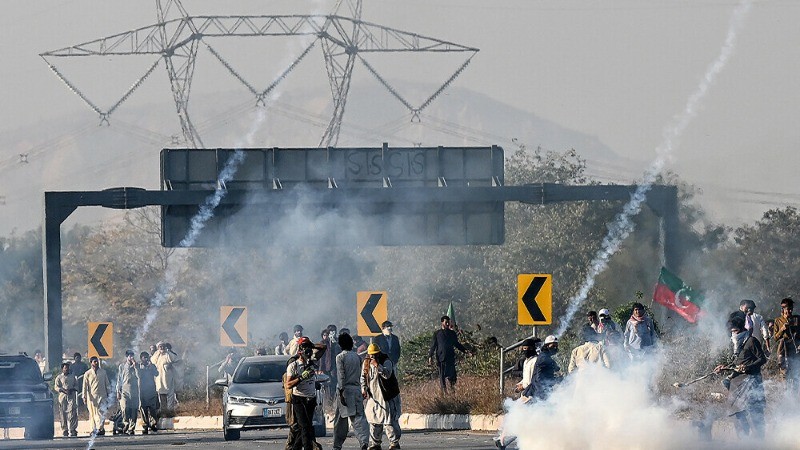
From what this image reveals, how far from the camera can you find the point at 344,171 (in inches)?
1880

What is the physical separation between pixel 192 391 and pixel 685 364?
807 inches

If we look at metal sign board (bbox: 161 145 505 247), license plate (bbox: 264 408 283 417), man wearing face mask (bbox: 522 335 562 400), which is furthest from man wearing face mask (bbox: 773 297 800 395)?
metal sign board (bbox: 161 145 505 247)

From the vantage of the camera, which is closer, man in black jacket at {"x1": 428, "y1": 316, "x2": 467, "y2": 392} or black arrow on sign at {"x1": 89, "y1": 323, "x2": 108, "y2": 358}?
man in black jacket at {"x1": 428, "y1": 316, "x2": 467, "y2": 392}

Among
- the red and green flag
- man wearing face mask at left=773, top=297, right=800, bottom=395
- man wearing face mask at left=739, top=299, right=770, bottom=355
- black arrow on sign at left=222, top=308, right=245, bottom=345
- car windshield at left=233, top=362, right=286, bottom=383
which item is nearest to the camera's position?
man wearing face mask at left=773, top=297, right=800, bottom=395

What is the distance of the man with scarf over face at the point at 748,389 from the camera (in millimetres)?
23172

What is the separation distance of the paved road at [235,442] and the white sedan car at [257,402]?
0.31 meters

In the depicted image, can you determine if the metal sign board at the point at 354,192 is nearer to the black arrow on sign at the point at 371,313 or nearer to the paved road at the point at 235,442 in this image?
the black arrow on sign at the point at 371,313

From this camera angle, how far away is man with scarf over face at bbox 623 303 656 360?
27562 mm

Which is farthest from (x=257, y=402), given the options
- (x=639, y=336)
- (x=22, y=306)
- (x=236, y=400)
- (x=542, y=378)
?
(x=22, y=306)

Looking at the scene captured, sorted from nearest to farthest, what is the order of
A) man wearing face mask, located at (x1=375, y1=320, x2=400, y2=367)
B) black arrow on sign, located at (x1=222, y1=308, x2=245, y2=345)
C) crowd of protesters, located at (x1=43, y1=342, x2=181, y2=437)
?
man wearing face mask, located at (x1=375, y1=320, x2=400, y2=367) < crowd of protesters, located at (x1=43, y1=342, x2=181, y2=437) < black arrow on sign, located at (x1=222, y1=308, x2=245, y2=345)

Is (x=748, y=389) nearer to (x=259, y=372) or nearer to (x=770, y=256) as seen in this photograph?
(x=259, y=372)

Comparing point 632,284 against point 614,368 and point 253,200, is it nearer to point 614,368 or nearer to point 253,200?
point 253,200

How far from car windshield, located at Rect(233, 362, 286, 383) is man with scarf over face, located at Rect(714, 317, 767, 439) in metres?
10.3

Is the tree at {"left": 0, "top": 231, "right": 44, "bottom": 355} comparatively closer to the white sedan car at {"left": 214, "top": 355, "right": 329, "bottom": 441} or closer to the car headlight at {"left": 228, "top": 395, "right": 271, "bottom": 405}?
the white sedan car at {"left": 214, "top": 355, "right": 329, "bottom": 441}
